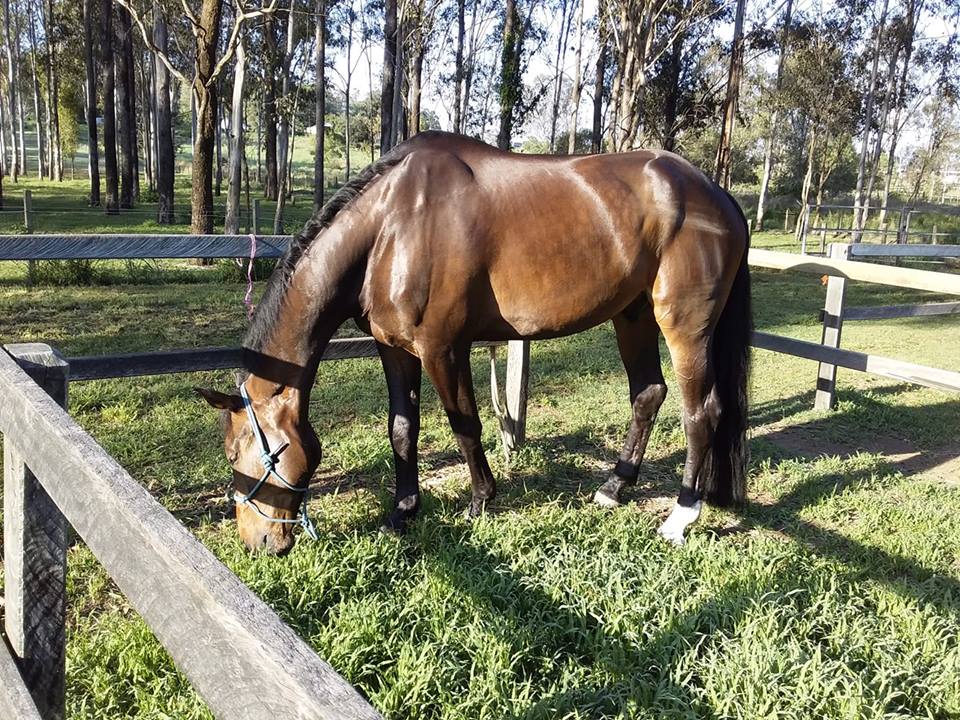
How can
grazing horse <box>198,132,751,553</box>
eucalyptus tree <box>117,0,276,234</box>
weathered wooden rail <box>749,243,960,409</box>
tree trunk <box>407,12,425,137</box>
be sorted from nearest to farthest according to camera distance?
grazing horse <box>198,132,751,553</box> → weathered wooden rail <box>749,243,960,409</box> → eucalyptus tree <box>117,0,276,234</box> → tree trunk <box>407,12,425,137</box>

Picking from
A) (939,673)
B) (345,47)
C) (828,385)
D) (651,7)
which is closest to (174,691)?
(939,673)

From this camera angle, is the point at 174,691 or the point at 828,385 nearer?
the point at 174,691

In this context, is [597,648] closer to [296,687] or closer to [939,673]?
[939,673]

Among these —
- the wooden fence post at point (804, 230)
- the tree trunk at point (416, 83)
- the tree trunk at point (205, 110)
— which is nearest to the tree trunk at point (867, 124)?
the wooden fence post at point (804, 230)

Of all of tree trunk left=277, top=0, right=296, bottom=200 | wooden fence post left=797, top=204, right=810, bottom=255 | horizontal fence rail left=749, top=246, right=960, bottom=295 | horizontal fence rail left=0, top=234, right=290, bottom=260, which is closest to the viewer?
horizontal fence rail left=0, top=234, right=290, bottom=260

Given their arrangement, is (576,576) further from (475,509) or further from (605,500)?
(605,500)

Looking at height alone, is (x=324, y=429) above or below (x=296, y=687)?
below

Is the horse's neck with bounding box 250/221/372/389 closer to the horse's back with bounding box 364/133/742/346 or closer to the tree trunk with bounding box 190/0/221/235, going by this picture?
the horse's back with bounding box 364/133/742/346

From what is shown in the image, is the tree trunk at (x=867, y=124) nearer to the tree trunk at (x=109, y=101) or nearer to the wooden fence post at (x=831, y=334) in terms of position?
the wooden fence post at (x=831, y=334)

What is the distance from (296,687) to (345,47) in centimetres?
4043

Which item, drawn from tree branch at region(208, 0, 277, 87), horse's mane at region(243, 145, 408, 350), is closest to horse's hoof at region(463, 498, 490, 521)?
horse's mane at region(243, 145, 408, 350)

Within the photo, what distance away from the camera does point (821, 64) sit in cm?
2989

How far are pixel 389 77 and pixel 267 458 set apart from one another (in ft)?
62.5

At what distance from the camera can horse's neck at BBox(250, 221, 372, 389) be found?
307 cm
